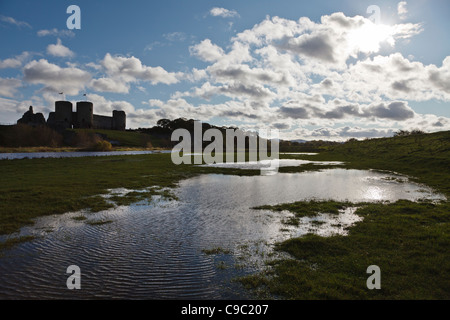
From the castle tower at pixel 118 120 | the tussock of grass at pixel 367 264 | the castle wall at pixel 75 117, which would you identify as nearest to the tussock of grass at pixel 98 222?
the tussock of grass at pixel 367 264

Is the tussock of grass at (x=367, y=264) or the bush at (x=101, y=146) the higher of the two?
the bush at (x=101, y=146)

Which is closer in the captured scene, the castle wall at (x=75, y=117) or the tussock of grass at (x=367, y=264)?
the tussock of grass at (x=367, y=264)

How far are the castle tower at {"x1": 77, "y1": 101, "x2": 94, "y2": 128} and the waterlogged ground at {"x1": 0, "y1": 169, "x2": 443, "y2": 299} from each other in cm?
14438

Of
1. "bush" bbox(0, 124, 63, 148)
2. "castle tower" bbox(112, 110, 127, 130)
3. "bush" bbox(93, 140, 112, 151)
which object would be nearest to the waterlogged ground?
"bush" bbox(93, 140, 112, 151)

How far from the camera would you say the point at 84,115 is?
139000mm

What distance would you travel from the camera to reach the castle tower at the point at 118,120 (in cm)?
16879

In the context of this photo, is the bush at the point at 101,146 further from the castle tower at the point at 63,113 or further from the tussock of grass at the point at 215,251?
the tussock of grass at the point at 215,251

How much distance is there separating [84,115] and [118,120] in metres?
31.8

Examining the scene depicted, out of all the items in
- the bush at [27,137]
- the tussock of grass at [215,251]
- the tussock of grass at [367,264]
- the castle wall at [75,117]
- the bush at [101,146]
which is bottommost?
the tussock of grass at [215,251]

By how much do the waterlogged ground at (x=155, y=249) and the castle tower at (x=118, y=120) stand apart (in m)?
169

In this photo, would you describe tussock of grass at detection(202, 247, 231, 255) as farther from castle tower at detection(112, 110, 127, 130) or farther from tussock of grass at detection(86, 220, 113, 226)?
castle tower at detection(112, 110, 127, 130)

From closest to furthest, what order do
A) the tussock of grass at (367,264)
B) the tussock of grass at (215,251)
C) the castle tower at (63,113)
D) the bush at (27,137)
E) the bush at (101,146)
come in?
the tussock of grass at (367,264) → the tussock of grass at (215,251) → the bush at (27,137) → the bush at (101,146) → the castle tower at (63,113)
